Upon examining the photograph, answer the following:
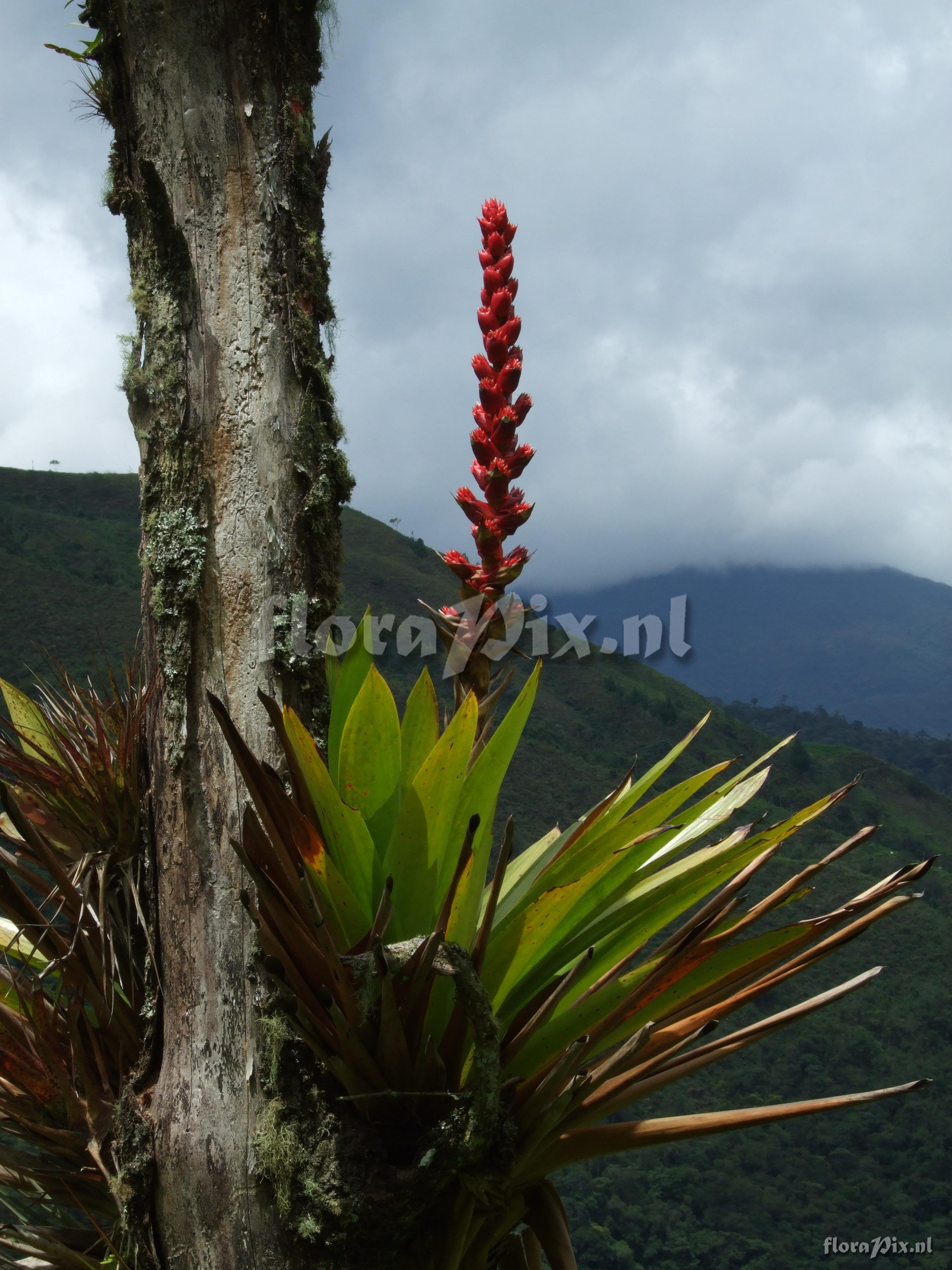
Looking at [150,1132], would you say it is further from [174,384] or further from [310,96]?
[310,96]

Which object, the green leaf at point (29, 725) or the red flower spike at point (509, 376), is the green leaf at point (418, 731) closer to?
the red flower spike at point (509, 376)

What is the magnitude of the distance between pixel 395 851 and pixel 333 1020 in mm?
198

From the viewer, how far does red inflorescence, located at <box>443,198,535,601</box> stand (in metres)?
1.29

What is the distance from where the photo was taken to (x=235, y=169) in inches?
45.9

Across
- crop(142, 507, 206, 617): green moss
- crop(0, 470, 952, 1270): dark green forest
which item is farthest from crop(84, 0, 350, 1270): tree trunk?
crop(0, 470, 952, 1270): dark green forest

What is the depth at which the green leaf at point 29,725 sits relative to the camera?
58.1 inches

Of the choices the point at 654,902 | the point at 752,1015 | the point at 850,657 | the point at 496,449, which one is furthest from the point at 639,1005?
the point at 850,657

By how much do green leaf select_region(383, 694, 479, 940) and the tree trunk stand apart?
0.18 metres

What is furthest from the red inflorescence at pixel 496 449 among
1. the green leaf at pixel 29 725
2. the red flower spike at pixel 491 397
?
the green leaf at pixel 29 725

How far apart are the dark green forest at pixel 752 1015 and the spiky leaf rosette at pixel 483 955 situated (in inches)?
634

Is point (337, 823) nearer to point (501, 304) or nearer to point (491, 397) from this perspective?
point (491, 397)

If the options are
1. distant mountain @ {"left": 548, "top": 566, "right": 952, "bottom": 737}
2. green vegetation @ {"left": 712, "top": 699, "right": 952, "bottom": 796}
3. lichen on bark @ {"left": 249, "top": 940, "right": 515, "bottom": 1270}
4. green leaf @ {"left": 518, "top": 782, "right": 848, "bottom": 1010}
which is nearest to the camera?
lichen on bark @ {"left": 249, "top": 940, "right": 515, "bottom": 1270}

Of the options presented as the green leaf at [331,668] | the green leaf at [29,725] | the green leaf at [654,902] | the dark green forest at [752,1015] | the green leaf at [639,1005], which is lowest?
the dark green forest at [752,1015]

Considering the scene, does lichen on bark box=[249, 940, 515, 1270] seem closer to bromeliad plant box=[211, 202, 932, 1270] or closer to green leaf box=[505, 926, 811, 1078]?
bromeliad plant box=[211, 202, 932, 1270]
